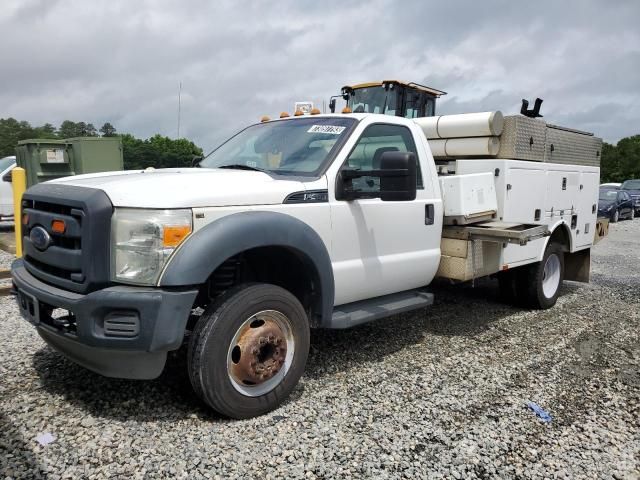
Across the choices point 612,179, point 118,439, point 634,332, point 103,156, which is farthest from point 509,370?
point 612,179

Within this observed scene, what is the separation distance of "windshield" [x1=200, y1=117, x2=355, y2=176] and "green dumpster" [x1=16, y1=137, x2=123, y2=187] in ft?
25.5

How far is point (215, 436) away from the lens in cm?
314

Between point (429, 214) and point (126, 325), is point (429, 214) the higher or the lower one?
the higher one

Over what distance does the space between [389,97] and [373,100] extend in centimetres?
37

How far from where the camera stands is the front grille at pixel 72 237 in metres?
2.99

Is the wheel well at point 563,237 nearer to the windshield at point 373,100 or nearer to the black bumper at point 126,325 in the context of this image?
the windshield at point 373,100

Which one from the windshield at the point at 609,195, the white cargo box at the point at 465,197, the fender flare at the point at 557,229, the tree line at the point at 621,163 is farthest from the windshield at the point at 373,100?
the tree line at the point at 621,163

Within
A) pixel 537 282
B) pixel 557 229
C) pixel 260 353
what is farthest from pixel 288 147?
pixel 557 229

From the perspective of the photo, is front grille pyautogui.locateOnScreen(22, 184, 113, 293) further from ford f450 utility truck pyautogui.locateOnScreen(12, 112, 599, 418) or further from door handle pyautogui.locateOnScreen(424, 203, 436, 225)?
door handle pyautogui.locateOnScreen(424, 203, 436, 225)

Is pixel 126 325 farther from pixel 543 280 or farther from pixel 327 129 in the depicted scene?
pixel 543 280

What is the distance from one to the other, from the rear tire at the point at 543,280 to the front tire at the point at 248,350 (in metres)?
3.52

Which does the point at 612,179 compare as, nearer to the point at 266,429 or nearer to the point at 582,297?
the point at 582,297

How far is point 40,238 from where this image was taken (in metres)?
3.33

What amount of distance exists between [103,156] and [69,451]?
9.78m
